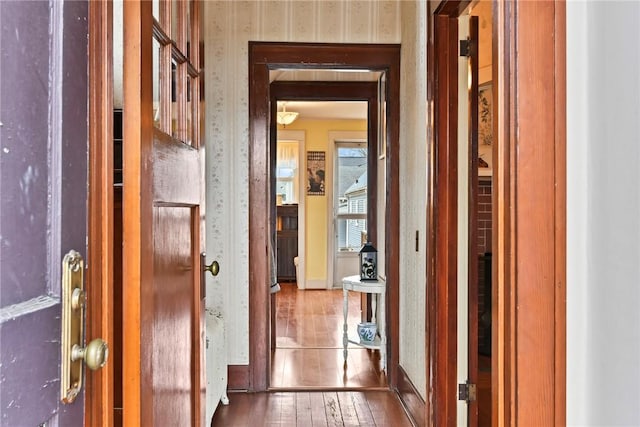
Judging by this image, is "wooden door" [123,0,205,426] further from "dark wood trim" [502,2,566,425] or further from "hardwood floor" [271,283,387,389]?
"hardwood floor" [271,283,387,389]

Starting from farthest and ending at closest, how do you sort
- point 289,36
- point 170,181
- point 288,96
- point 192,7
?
1. point 288,96
2. point 289,36
3. point 192,7
4. point 170,181

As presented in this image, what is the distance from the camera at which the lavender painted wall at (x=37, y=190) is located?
0.65m

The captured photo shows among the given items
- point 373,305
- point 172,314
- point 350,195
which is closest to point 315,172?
point 350,195

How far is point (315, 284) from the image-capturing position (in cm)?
742

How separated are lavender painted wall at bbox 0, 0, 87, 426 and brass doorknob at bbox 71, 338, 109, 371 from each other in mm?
42

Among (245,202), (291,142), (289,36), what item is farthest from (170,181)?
(291,142)

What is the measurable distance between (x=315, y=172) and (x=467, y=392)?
5.31 m

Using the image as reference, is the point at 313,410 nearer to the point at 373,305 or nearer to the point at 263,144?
the point at 373,305

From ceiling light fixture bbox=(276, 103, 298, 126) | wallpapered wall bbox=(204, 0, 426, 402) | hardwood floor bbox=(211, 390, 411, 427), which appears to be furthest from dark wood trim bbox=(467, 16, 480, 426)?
ceiling light fixture bbox=(276, 103, 298, 126)

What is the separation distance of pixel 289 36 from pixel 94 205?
2590mm

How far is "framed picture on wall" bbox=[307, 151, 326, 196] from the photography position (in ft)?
24.3

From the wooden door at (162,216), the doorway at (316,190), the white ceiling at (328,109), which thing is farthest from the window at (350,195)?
the wooden door at (162,216)

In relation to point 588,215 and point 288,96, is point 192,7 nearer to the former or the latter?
point 588,215

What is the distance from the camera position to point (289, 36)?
3207mm
